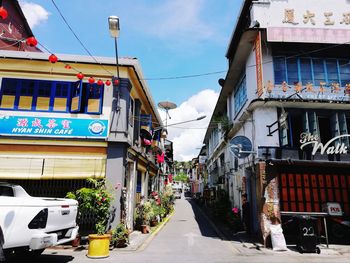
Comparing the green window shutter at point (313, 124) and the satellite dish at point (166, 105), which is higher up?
the satellite dish at point (166, 105)

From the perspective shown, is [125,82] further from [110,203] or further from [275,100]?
[275,100]

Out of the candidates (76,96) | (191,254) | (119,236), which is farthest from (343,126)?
(76,96)

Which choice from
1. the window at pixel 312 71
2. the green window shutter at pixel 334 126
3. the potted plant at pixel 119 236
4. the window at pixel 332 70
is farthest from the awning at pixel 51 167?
the window at pixel 332 70

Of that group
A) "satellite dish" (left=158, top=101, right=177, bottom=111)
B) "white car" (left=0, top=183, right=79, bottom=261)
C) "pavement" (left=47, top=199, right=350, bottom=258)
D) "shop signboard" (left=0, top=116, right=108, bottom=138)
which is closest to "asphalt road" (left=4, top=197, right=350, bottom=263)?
"pavement" (left=47, top=199, right=350, bottom=258)

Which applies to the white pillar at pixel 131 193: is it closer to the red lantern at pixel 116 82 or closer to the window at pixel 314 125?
the red lantern at pixel 116 82

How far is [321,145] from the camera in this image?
34.8 ft

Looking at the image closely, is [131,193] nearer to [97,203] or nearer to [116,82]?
[97,203]

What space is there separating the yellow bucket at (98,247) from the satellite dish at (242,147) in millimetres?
6693

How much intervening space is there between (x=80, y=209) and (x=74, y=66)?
20.0ft

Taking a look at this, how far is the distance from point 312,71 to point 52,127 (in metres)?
12.1

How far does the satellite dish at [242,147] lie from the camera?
1162 cm

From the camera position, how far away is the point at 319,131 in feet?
39.4

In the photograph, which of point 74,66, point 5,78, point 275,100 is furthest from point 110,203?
point 275,100

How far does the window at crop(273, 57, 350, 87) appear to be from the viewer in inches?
476
